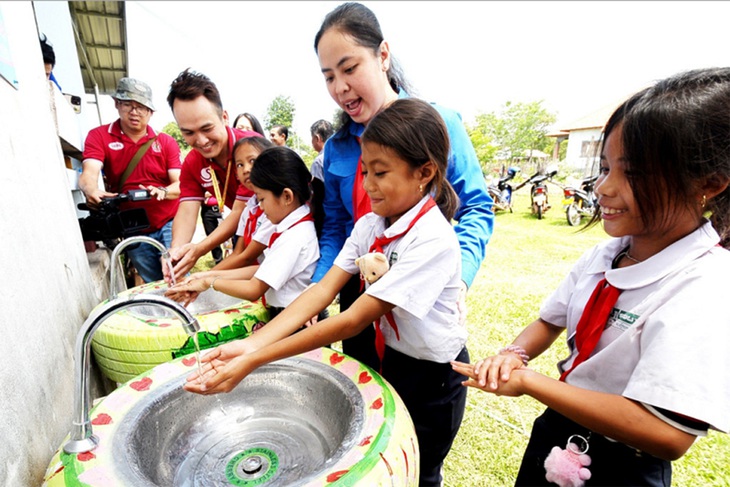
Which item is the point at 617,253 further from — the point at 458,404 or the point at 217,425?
the point at 217,425

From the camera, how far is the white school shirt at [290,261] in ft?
5.36

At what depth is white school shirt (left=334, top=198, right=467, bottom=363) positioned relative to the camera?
44.0 inches

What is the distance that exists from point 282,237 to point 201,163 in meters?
1.13

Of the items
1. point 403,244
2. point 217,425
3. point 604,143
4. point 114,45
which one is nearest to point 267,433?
point 217,425

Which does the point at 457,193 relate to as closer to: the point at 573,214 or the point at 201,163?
the point at 201,163

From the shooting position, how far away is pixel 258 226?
6.83 ft

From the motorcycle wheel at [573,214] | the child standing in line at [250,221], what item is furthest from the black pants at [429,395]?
the motorcycle wheel at [573,214]

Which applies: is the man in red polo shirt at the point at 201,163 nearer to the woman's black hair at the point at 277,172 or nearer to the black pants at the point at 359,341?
the woman's black hair at the point at 277,172

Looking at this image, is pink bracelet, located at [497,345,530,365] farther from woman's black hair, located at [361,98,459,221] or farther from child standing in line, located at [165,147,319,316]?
child standing in line, located at [165,147,319,316]

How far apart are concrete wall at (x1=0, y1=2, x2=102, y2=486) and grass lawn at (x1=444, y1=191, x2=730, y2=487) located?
1569 millimetres

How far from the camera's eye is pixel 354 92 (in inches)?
57.6

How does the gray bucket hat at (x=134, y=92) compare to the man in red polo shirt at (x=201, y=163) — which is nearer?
the man in red polo shirt at (x=201, y=163)

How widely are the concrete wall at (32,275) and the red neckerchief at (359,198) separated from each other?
1.14m

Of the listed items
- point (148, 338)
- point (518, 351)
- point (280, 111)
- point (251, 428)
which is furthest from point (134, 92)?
point (280, 111)
